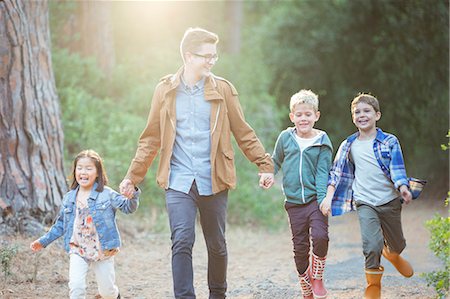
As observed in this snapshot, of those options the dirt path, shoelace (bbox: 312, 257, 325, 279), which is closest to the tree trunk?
the dirt path

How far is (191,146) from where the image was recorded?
5.35 metres

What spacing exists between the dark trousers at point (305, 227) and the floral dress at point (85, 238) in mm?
1349

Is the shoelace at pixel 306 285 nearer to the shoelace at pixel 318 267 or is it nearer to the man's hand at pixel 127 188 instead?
the shoelace at pixel 318 267

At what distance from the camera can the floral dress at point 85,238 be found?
538cm

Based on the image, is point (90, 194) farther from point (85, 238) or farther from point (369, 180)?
point (369, 180)

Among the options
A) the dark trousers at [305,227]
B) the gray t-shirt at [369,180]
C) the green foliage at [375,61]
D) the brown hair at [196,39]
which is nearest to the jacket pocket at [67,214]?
the brown hair at [196,39]

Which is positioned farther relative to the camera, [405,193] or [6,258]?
[6,258]

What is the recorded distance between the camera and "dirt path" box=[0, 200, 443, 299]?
6.78 metres

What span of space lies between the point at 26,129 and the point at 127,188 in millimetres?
2901

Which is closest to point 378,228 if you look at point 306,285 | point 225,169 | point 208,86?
point 306,285

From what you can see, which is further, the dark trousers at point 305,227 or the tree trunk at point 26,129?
the tree trunk at point 26,129

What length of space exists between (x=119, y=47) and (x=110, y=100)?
404cm

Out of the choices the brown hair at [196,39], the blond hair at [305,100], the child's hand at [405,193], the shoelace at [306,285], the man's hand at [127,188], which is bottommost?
the shoelace at [306,285]

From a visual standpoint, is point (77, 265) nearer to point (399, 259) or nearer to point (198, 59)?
point (198, 59)
